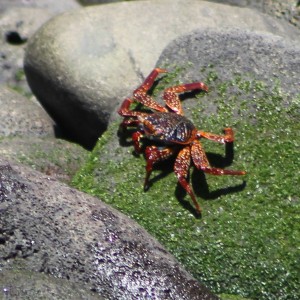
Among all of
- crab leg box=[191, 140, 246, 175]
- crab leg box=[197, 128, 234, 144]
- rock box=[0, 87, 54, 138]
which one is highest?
crab leg box=[197, 128, 234, 144]

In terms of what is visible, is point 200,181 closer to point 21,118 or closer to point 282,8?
point 21,118

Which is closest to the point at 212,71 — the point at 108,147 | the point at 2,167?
the point at 108,147

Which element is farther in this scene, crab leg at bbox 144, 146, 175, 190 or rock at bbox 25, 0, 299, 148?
rock at bbox 25, 0, 299, 148

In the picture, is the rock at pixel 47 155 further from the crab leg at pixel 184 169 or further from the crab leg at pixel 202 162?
the crab leg at pixel 202 162

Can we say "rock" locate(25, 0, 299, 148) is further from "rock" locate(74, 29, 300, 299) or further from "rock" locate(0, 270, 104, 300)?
"rock" locate(0, 270, 104, 300)

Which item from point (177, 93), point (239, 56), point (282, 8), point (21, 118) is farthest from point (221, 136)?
point (282, 8)

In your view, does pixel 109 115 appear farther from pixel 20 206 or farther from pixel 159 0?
pixel 20 206

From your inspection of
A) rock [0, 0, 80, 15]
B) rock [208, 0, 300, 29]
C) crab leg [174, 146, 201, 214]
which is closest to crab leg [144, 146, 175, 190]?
crab leg [174, 146, 201, 214]
